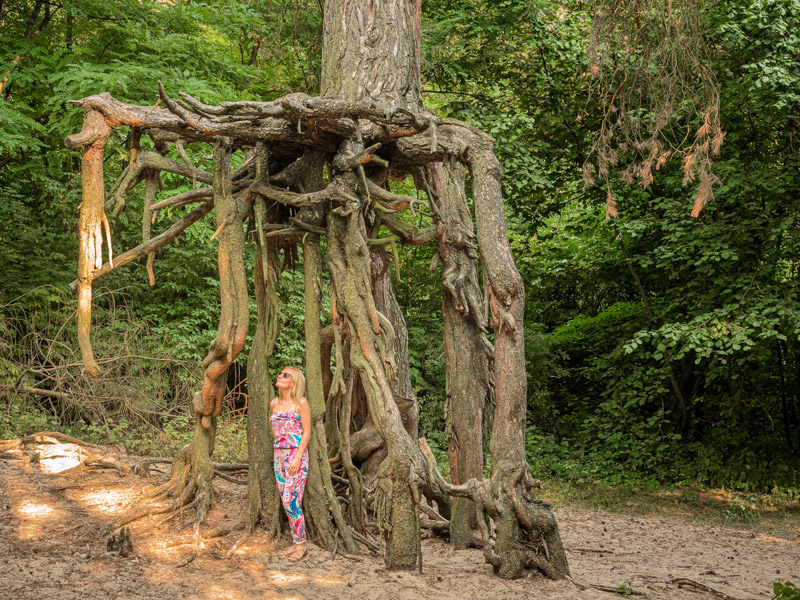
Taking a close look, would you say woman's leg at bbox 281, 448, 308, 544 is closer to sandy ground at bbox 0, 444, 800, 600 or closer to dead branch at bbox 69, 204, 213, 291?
sandy ground at bbox 0, 444, 800, 600

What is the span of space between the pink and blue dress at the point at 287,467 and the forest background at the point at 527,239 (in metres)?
4.54

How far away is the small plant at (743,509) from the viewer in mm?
9523

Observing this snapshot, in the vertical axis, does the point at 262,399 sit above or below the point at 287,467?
above

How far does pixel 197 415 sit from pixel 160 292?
7.16m

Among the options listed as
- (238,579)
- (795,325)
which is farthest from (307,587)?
(795,325)

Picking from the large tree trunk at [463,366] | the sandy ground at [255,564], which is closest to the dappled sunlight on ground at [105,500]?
the sandy ground at [255,564]

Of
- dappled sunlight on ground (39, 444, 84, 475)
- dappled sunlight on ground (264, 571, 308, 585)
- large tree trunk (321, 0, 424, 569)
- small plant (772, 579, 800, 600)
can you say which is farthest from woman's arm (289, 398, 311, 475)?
small plant (772, 579, 800, 600)

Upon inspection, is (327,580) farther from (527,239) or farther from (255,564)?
(527,239)

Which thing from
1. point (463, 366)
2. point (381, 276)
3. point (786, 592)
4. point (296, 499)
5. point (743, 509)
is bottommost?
point (743, 509)

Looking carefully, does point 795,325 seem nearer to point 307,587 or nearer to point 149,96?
point 307,587

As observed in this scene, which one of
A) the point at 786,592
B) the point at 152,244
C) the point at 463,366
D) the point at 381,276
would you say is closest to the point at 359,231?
the point at 381,276

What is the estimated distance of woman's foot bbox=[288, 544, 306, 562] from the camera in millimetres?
5695

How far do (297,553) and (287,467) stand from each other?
70cm

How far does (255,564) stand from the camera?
5.56 m
